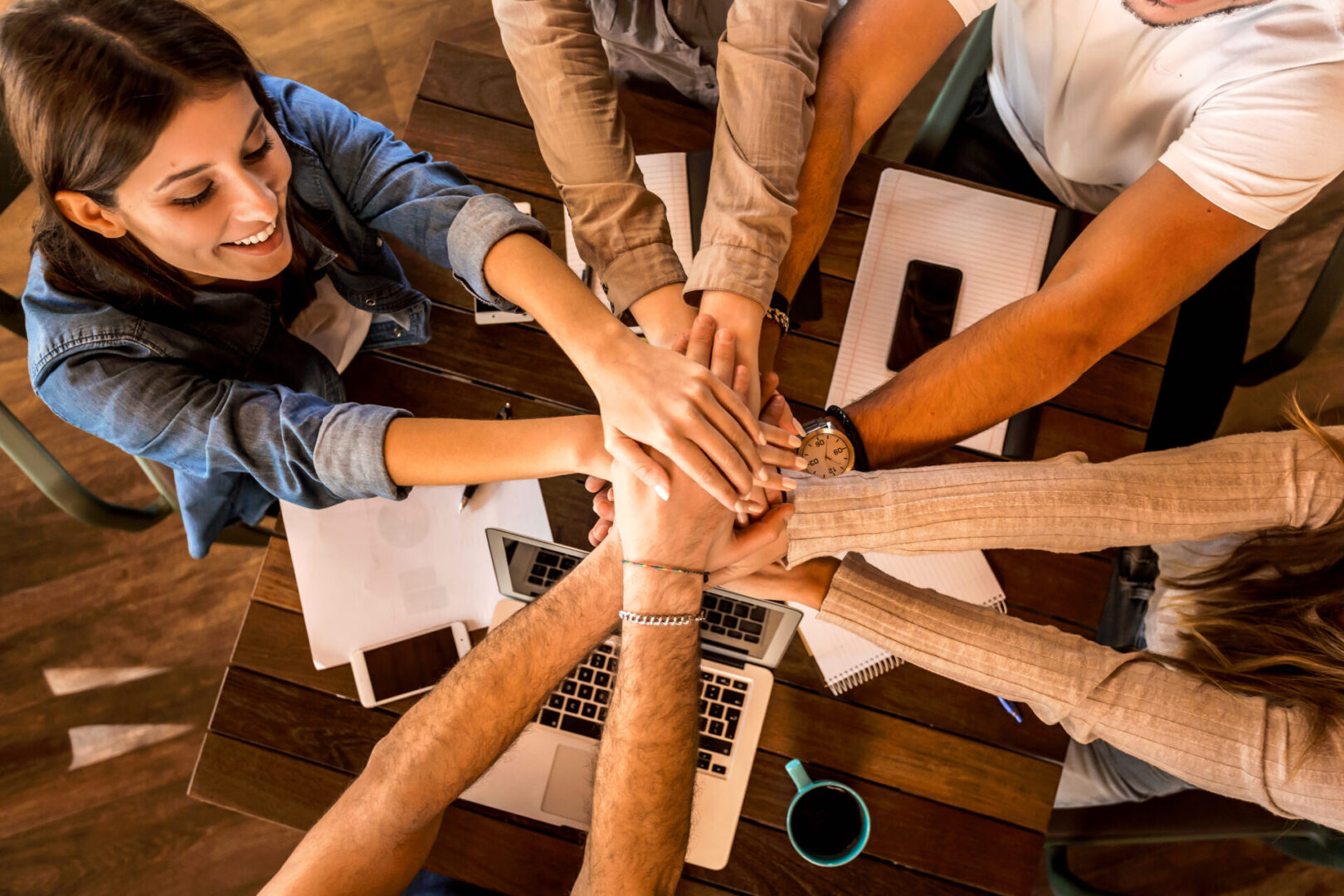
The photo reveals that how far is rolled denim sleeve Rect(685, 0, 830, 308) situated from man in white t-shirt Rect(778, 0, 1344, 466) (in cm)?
9

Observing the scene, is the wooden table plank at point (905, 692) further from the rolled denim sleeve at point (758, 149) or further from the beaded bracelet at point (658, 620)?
the rolled denim sleeve at point (758, 149)

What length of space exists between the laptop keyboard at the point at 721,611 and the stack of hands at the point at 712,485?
0.06m

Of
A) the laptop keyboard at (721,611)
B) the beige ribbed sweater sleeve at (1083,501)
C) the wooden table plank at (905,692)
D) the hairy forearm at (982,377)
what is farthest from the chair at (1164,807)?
the laptop keyboard at (721,611)

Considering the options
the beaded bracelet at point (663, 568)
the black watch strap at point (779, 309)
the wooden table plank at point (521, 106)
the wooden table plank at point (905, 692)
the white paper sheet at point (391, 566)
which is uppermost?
the wooden table plank at point (521, 106)

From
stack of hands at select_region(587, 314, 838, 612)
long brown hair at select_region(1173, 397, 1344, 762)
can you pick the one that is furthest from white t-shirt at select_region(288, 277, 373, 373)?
long brown hair at select_region(1173, 397, 1344, 762)

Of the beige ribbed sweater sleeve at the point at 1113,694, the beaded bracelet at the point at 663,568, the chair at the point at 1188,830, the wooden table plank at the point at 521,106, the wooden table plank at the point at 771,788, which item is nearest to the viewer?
the beige ribbed sweater sleeve at the point at 1113,694

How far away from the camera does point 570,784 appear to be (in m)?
1.29

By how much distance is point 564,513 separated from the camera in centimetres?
139

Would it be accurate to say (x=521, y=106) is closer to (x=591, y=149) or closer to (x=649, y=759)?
(x=591, y=149)

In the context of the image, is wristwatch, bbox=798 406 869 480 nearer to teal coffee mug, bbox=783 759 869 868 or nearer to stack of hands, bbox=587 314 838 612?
stack of hands, bbox=587 314 838 612

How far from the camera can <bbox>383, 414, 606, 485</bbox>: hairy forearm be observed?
3.87 ft

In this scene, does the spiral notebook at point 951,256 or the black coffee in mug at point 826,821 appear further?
the spiral notebook at point 951,256

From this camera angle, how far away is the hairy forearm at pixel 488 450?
3.87 feet

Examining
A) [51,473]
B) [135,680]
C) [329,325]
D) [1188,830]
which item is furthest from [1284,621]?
[135,680]
